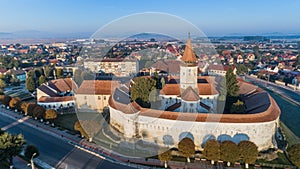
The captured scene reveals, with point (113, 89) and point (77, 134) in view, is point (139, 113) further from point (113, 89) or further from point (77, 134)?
point (113, 89)

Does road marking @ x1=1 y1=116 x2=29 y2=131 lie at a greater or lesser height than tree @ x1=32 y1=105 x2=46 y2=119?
lesser

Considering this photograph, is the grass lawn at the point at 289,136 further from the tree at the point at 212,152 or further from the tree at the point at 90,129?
the tree at the point at 90,129

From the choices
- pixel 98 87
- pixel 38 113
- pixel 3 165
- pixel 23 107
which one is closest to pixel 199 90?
pixel 98 87

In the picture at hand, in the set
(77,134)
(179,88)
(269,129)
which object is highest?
(179,88)

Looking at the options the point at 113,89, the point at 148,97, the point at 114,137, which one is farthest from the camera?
the point at 113,89

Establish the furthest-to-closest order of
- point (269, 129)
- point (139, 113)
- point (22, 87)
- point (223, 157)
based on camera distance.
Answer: point (22, 87) → point (139, 113) → point (269, 129) → point (223, 157)

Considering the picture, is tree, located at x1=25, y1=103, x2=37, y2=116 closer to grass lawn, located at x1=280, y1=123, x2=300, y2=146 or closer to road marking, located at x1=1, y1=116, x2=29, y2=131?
road marking, located at x1=1, y1=116, x2=29, y2=131

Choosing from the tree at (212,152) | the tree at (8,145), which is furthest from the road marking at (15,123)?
the tree at (212,152)

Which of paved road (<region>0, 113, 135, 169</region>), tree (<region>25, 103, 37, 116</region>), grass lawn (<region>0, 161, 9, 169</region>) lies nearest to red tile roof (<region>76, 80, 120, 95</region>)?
tree (<region>25, 103, 37, 116</region>)

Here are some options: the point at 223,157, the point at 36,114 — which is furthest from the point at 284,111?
the point at 36,114
